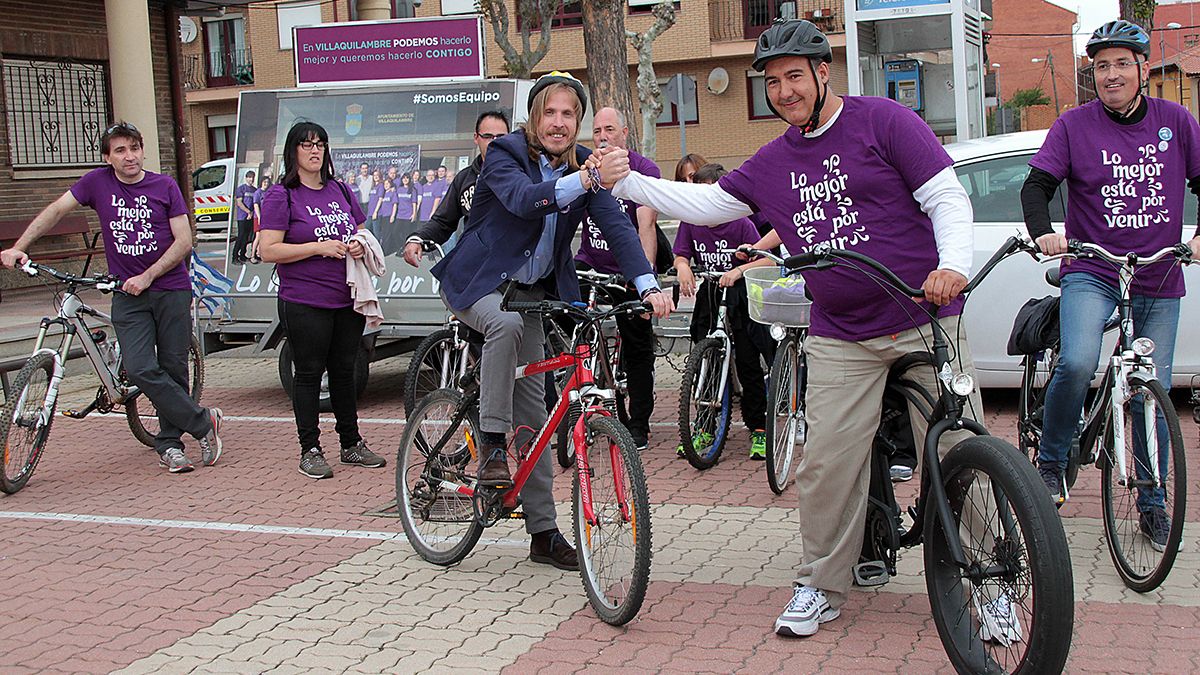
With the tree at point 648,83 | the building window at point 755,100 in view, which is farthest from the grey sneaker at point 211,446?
the building window at point 755,100

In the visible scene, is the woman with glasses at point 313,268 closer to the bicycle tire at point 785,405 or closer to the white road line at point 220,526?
the white road line at point 220,526

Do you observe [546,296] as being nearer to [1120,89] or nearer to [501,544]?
[501,544]

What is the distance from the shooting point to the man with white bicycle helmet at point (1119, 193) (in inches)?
205

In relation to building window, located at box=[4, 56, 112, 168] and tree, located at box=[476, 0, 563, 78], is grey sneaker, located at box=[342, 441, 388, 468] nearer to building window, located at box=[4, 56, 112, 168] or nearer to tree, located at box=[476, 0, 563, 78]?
building window, located at box=[4, 56, 112, 168]

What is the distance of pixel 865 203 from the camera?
4.31m

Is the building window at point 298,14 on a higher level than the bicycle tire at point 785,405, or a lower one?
higher

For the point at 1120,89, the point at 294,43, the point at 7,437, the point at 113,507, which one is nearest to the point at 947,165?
the point at 1120,89

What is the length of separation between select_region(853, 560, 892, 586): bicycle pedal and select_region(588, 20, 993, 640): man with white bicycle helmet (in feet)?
0.17

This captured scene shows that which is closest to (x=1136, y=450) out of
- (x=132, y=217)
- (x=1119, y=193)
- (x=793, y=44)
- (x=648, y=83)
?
(x=1119, y=193)

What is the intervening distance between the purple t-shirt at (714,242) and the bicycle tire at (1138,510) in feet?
8.94

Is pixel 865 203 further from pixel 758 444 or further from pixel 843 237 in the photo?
pixel 758 444

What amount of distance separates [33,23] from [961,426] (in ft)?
49.5

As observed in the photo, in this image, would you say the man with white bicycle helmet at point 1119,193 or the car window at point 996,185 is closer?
the man with white bicycle helmet at point 1119,193

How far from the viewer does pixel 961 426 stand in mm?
4090
